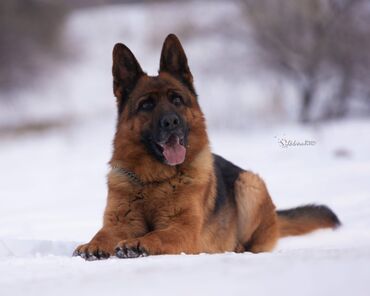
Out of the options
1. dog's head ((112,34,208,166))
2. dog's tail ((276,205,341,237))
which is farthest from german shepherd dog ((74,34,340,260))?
dog's tail ((276,205,341,237))

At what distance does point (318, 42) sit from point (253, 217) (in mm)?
10437

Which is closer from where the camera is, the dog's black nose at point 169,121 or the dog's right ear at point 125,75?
the dog's black nose at point 169,121

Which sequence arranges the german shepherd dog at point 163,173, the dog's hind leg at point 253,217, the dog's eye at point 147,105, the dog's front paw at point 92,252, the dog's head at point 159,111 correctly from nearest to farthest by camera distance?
the dog's front paw at point 92,252, the german shepherd dog at point 163,173, the dog's head at point 159,111, the dog's eye at point 147,105, the dog's hind leg at point 253,217

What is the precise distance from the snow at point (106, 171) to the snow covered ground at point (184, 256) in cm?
1

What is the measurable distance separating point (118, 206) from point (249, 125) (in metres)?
10.1

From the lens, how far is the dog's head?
18.9ft

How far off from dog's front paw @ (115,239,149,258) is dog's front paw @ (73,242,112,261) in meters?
0.20

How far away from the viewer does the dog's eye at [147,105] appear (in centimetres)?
592

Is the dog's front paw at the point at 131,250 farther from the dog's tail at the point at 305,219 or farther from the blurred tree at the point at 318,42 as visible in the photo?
the blurred tree at the point at 318,42

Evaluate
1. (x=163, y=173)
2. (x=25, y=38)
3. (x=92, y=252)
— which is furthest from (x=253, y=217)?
(x=25, y=38)

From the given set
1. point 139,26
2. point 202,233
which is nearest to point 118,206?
point 202,233

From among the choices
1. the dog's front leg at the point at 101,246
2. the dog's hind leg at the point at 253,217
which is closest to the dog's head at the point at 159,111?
the dog's front leg at the point at 101,246

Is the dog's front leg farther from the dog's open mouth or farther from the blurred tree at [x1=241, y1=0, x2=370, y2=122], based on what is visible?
the blurred tree at [x1=241, y1=0, x2=370, y2=122]

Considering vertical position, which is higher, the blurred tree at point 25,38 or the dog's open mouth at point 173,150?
the blurred tree at point 25,38
